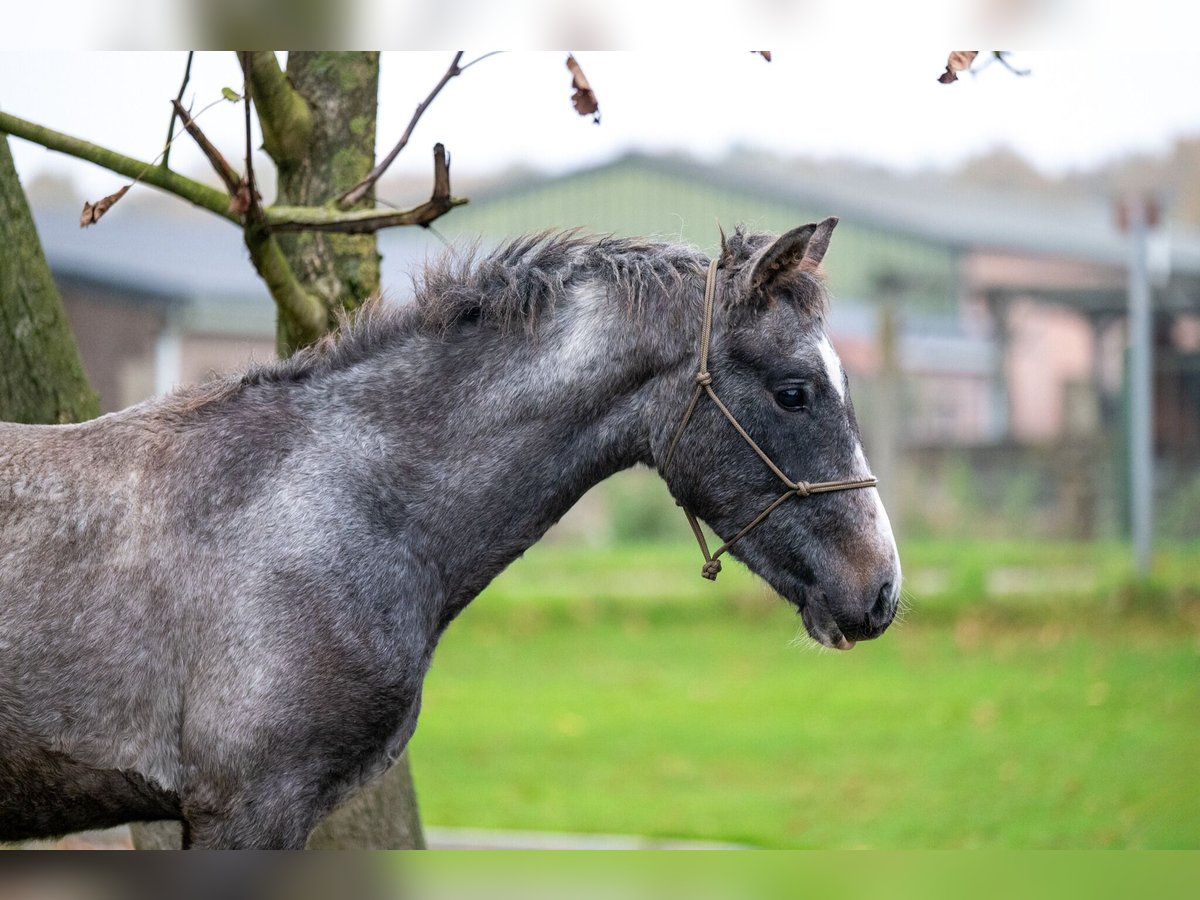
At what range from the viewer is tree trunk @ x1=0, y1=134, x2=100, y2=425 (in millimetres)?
4168

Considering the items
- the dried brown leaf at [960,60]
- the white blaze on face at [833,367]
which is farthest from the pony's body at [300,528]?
the dried brown leaf at [960,60]

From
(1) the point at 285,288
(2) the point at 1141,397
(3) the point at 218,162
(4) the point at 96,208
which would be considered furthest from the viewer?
(2) the point at 1141,397

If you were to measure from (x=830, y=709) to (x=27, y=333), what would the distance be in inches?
277

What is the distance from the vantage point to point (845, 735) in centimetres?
895

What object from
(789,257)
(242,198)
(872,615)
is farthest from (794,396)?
(242,198)

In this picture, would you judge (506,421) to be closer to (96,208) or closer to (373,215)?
(373,215)

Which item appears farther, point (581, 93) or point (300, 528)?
point (581, 93)

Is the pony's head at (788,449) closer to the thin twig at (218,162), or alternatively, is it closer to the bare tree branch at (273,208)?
the bare tree branch at (273,208)

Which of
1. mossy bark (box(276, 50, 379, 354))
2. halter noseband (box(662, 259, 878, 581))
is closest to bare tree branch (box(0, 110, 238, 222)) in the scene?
Answer: mossy bark (box(276, 50, 379, 354))

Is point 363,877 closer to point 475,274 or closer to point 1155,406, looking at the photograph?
point 475,274

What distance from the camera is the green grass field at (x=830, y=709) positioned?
7.14 meters

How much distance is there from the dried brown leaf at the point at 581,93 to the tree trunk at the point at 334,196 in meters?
1.20

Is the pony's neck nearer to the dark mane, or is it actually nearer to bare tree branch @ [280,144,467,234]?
the dark mane

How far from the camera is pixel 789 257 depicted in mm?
3125
